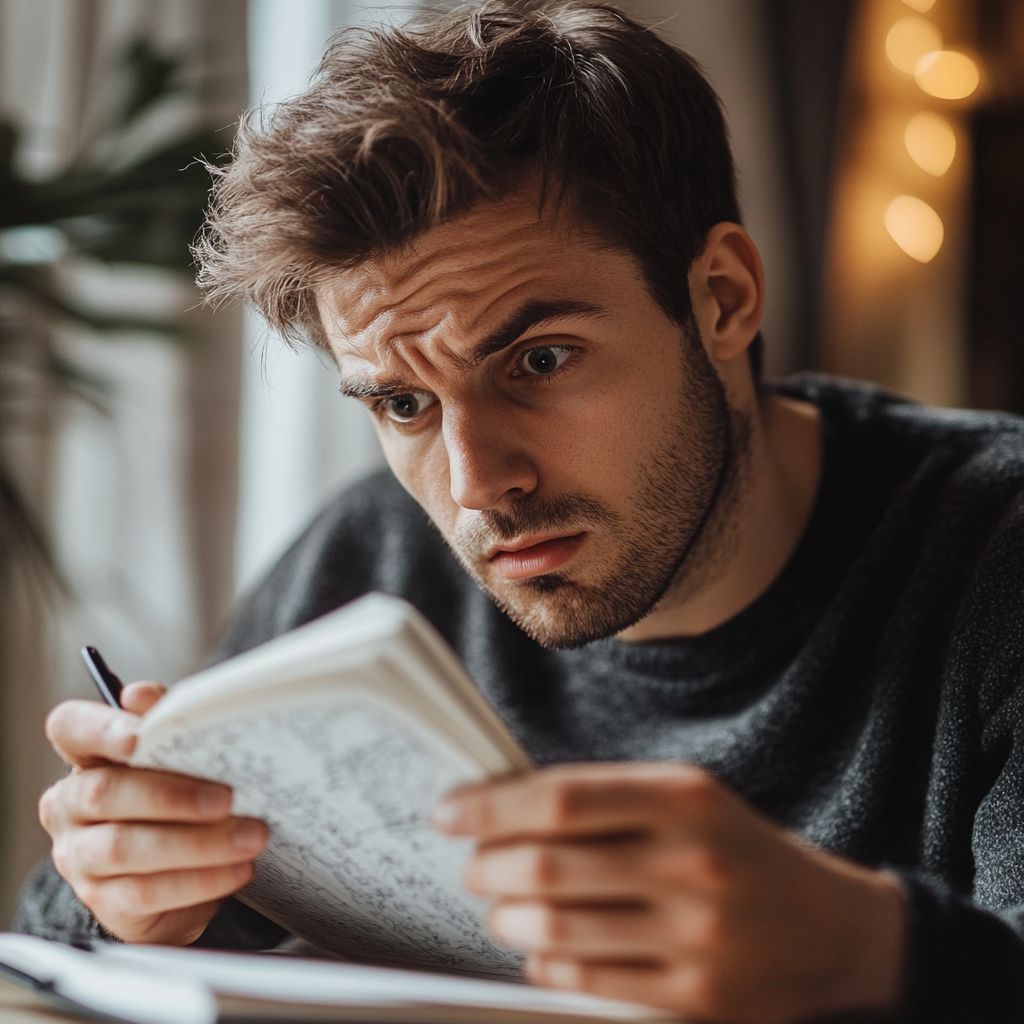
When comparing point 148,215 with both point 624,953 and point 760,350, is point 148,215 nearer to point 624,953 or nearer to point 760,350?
point 760,350

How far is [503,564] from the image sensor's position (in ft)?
3.13

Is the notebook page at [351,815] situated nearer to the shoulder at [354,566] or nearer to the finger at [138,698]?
the finger at [138,698]

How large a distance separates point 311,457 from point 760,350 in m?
1.09

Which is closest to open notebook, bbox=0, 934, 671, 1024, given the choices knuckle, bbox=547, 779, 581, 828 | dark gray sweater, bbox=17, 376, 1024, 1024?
knuckle, bbox=547, 779, 581, 828

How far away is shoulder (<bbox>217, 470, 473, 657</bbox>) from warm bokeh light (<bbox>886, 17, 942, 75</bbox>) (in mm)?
1789

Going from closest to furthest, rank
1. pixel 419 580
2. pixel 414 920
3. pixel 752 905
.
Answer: pixel 752 905 → pixel 414 920 → pixel 419 580

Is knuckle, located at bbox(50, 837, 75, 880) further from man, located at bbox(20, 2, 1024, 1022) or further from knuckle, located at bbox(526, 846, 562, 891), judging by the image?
knuckle, located at bbox(526, 846, 562, 891)

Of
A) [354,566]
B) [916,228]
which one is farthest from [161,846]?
[916,228]

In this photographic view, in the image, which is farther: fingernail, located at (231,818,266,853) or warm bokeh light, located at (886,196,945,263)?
warm bokeh light, located at (886,196,945,263)

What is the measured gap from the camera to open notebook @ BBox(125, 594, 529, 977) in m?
0.47

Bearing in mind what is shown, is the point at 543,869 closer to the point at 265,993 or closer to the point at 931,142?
the point at 265,993

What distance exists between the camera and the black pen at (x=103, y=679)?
758mm

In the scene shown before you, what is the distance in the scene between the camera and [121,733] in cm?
68


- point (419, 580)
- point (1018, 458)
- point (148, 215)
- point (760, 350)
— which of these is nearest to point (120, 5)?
point (148, 215)
